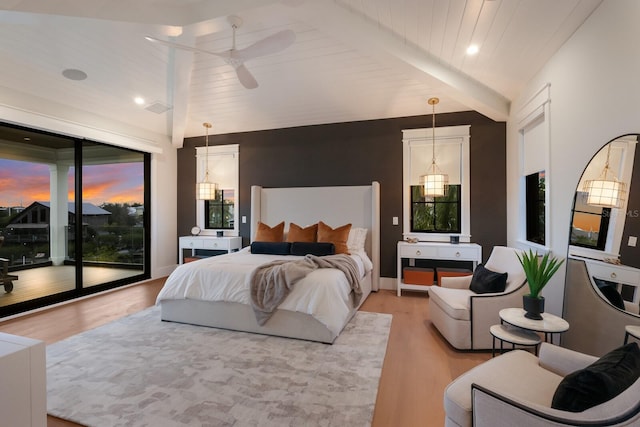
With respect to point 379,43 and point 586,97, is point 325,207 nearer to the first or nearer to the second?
point 379,43

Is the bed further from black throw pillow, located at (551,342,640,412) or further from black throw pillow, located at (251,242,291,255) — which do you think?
black throw pillow, located at (551,342,640,412)

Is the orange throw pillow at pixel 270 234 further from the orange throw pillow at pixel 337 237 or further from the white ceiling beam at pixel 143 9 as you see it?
the white ceiling beam at pixel 143 9

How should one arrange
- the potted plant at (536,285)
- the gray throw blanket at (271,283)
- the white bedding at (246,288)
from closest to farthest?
the potted plant at (536,285) < the white bedding at (246,288) < the gray throw blanket at (271,283)

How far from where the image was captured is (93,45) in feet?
11.3

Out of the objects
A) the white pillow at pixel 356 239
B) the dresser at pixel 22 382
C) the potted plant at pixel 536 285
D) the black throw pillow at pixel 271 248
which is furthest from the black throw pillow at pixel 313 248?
the dresser at pixel 22 382

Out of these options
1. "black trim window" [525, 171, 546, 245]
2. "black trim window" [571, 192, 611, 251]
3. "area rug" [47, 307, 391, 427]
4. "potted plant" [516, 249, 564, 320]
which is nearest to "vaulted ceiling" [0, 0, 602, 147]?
"black trim window" [525, 171, 546, 245]

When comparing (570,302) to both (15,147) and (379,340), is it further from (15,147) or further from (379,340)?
(15,147)

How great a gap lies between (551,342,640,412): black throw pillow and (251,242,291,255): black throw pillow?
3488mm

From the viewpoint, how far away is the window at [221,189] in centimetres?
597

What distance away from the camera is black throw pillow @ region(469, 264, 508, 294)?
9.83 feet

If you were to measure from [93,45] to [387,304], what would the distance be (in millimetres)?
4829

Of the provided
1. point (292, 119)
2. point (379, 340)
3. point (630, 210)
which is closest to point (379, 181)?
point (292, 119)

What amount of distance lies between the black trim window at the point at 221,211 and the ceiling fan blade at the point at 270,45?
353 centimetres

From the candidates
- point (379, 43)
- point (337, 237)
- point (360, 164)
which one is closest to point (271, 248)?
point (337, 237)
